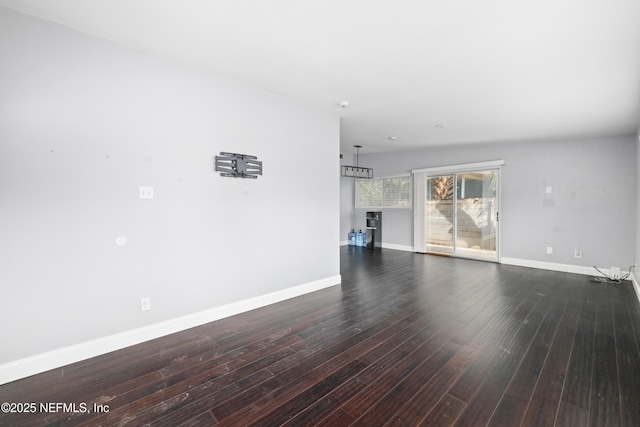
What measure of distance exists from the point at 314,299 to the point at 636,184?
17.9 ft

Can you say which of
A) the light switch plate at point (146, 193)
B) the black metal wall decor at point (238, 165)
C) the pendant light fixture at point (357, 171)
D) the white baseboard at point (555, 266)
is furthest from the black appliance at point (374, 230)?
the light switch plate at point (146, 193)

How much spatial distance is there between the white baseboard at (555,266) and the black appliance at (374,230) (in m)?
3.02

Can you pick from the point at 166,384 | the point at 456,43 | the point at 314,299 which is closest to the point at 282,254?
the point at 314,299

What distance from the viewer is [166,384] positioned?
6.48 feet

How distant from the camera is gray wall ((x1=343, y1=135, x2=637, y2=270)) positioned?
15.9 ft

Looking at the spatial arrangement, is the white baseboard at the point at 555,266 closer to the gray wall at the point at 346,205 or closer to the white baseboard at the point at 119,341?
the gray wall at the point at 346,205

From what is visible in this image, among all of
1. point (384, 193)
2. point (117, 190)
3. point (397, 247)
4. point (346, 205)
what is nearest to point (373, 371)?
point (117, 190)

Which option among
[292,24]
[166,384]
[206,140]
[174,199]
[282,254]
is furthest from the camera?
[282,254]

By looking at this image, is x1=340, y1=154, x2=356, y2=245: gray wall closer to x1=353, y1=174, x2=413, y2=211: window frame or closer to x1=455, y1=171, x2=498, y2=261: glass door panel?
x1=353, y1=174, x2=413, y2=211: window frame

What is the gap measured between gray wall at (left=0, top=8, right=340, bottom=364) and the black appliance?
466 centimetres

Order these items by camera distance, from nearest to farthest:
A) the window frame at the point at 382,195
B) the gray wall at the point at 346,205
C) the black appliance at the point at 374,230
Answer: the window frame at the point at 382,195 < the black appliance at the point at 374,230 < the gray wall at the point at 346,205

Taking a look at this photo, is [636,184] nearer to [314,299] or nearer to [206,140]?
[314,299]

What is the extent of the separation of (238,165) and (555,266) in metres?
6.17

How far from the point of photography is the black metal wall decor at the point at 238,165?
305 centimetres
